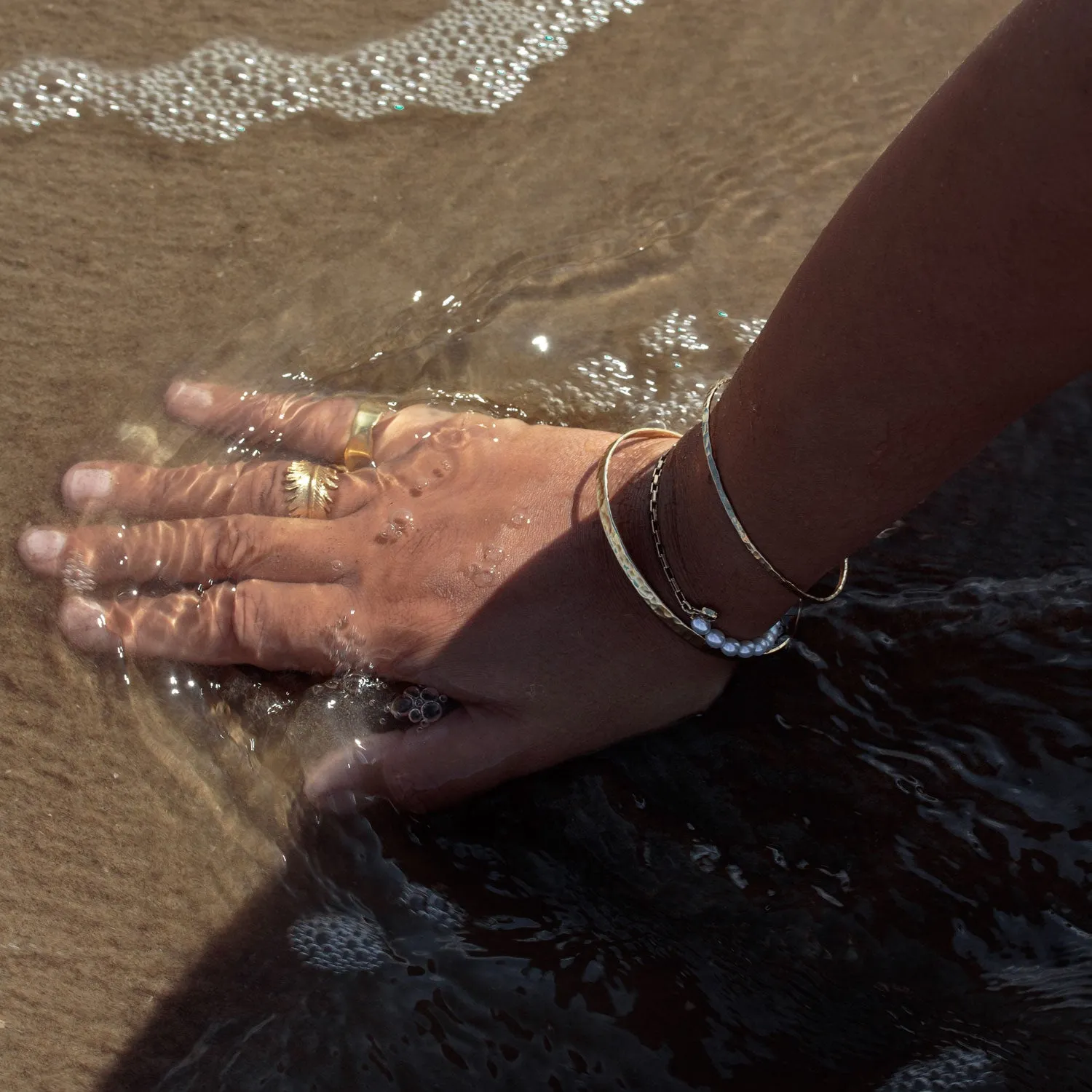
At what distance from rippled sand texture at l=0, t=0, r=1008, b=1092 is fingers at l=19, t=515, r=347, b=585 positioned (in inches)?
2.6

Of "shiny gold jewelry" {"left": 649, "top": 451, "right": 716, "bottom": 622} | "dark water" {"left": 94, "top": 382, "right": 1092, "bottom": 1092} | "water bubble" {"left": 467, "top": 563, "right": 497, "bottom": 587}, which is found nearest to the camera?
"dark water" {"left": 94, "top": 382, "right": 1092, "bottom": 1092}

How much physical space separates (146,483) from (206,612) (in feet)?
0.89

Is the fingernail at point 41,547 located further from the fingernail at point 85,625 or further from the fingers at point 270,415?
Result: the fingers at point 270,415

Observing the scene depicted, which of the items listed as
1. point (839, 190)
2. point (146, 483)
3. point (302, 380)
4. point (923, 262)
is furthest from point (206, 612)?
point (839, 190)

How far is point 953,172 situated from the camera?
105 centimetres

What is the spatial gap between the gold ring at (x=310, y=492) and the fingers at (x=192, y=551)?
31mm

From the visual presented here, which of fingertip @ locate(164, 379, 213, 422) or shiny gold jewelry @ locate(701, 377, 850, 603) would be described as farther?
fingertip @ locate(164, 379, 213, 422)

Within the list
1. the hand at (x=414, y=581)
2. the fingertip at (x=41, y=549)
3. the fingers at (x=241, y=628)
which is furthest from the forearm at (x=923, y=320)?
the fingertip at (x=41, y=549)

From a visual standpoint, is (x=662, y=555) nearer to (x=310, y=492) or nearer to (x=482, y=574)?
(x=482, y=574)

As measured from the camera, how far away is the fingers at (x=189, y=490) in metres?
1.84

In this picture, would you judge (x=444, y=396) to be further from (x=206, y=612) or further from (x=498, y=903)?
(x=498, y=903)

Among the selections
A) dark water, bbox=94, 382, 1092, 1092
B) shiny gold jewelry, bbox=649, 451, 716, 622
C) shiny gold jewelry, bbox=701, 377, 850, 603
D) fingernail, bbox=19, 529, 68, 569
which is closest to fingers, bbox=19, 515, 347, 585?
fingernail, bbox=19, 529, 68, 569

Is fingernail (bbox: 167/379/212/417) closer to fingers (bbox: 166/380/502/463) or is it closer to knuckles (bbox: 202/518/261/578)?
fingers (bbox: 166/380/502/463)

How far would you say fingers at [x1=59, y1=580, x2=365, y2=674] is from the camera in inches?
67.9
